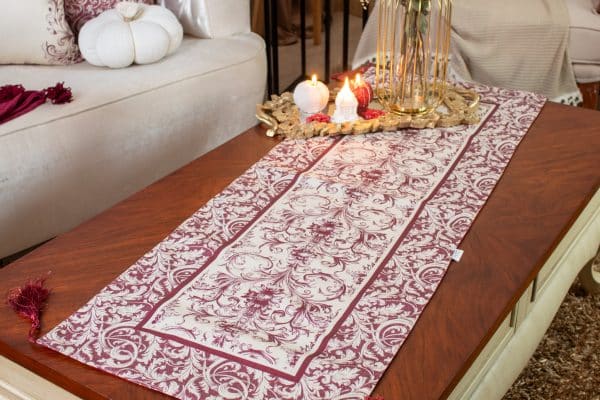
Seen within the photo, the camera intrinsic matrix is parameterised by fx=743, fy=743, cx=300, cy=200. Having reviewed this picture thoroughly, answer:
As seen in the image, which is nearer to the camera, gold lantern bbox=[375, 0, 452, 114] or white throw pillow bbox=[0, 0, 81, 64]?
gold lantern bbox=[375, 0, 452, 114]

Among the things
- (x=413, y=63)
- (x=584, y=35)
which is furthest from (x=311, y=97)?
(x=584, y=35)

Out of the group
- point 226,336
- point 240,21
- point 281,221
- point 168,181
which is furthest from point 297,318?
point 240,21

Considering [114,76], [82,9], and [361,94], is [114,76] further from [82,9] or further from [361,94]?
[361,94]

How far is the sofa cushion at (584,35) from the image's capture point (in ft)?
6.97

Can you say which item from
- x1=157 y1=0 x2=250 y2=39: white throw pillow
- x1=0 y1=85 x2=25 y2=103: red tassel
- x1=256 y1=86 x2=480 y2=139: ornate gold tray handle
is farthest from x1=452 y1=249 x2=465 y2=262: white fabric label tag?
x1=157 y1=0 x2=250 y2=39: white throw pillow

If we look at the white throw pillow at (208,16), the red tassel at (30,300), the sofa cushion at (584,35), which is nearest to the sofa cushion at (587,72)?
the sofa cushion at (584,35)

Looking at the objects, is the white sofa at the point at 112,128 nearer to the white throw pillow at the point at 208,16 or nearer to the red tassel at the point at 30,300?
the white throw pillow at the point at 208,16

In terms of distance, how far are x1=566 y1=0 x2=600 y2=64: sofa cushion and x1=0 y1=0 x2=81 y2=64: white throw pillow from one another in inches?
54.9

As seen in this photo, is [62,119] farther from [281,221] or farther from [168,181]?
[281,221]

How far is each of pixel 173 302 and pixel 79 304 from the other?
126mm

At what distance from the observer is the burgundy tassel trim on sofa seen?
1566 mm

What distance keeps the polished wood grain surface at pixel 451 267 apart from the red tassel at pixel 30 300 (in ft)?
0.04

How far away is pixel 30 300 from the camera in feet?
3.18

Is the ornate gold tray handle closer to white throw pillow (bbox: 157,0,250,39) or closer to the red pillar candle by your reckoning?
the red pillar candle
